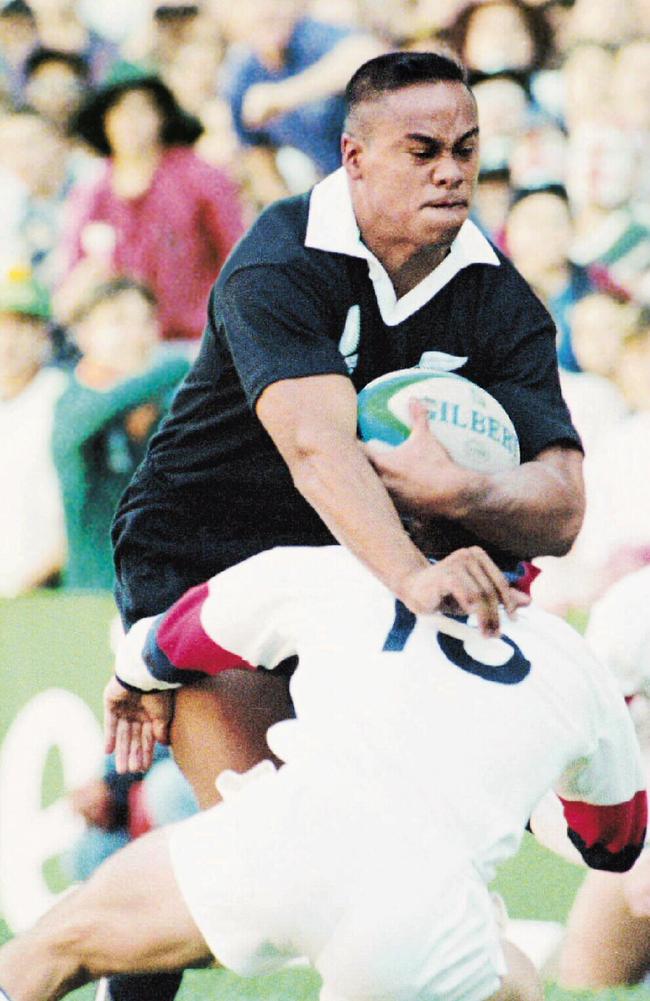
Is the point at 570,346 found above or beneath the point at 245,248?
beneath

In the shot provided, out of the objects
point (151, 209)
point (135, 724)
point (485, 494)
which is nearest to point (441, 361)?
point (485, 494)

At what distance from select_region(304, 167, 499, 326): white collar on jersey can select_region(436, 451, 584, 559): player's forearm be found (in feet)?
1.33

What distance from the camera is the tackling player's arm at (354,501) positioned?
2600 mm

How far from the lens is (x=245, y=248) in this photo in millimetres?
3104

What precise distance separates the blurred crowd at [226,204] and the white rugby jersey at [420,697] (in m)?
2.51

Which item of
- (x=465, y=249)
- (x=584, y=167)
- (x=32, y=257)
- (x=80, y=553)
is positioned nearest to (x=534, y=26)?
(x=584, y=167)

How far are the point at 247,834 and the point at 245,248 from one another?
114 cm

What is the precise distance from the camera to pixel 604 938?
14.3 feet

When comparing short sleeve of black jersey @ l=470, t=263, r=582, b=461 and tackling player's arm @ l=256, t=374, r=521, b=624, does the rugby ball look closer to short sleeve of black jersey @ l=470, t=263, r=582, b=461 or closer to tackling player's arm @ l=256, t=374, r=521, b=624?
tackling player's arm @ l=256, t=374, r=521, b=624

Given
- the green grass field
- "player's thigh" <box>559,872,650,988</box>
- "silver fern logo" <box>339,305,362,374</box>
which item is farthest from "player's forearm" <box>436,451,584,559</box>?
the green grass field

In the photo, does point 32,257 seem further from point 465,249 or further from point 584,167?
point 465,249

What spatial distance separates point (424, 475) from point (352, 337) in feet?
1.54

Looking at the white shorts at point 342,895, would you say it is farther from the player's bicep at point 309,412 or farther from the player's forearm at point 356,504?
the player's bicep at point 309,412

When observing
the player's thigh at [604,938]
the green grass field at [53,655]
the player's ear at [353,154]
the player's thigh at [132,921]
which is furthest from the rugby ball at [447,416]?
the green grass field at [53,655]
